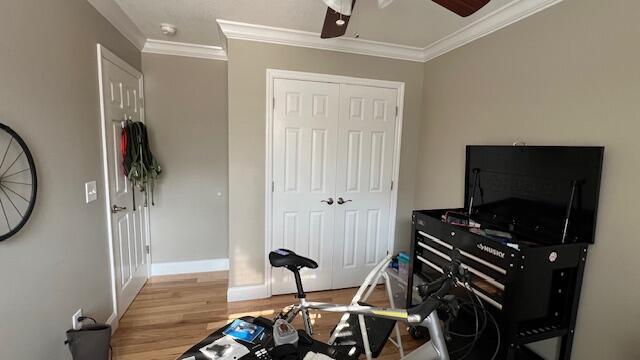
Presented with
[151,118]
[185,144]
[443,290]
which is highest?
[151,118]

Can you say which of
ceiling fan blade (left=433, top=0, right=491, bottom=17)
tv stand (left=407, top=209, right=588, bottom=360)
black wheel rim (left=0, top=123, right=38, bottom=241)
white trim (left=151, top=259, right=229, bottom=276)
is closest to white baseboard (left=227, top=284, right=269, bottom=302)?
white trim (left=151, top=259, right=229, bottom=276)

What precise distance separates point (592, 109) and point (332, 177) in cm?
192

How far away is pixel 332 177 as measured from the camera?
9.44ft

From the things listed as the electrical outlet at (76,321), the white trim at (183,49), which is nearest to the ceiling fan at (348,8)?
the white trim at (183,49)

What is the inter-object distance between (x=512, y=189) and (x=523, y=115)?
0.51 meters

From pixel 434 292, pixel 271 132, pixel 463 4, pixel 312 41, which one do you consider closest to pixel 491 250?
pixel 434 292

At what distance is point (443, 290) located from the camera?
105cm

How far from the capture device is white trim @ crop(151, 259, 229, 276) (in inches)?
127

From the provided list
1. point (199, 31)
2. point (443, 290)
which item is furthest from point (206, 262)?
point (443, 290)

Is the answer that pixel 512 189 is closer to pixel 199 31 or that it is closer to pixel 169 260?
pixel 199 31

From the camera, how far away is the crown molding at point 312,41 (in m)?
2.44

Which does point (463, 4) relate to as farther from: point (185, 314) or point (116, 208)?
point (185, 314)

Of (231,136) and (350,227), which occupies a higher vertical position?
(231,136)

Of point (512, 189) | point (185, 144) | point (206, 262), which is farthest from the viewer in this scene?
point (206, 262)
